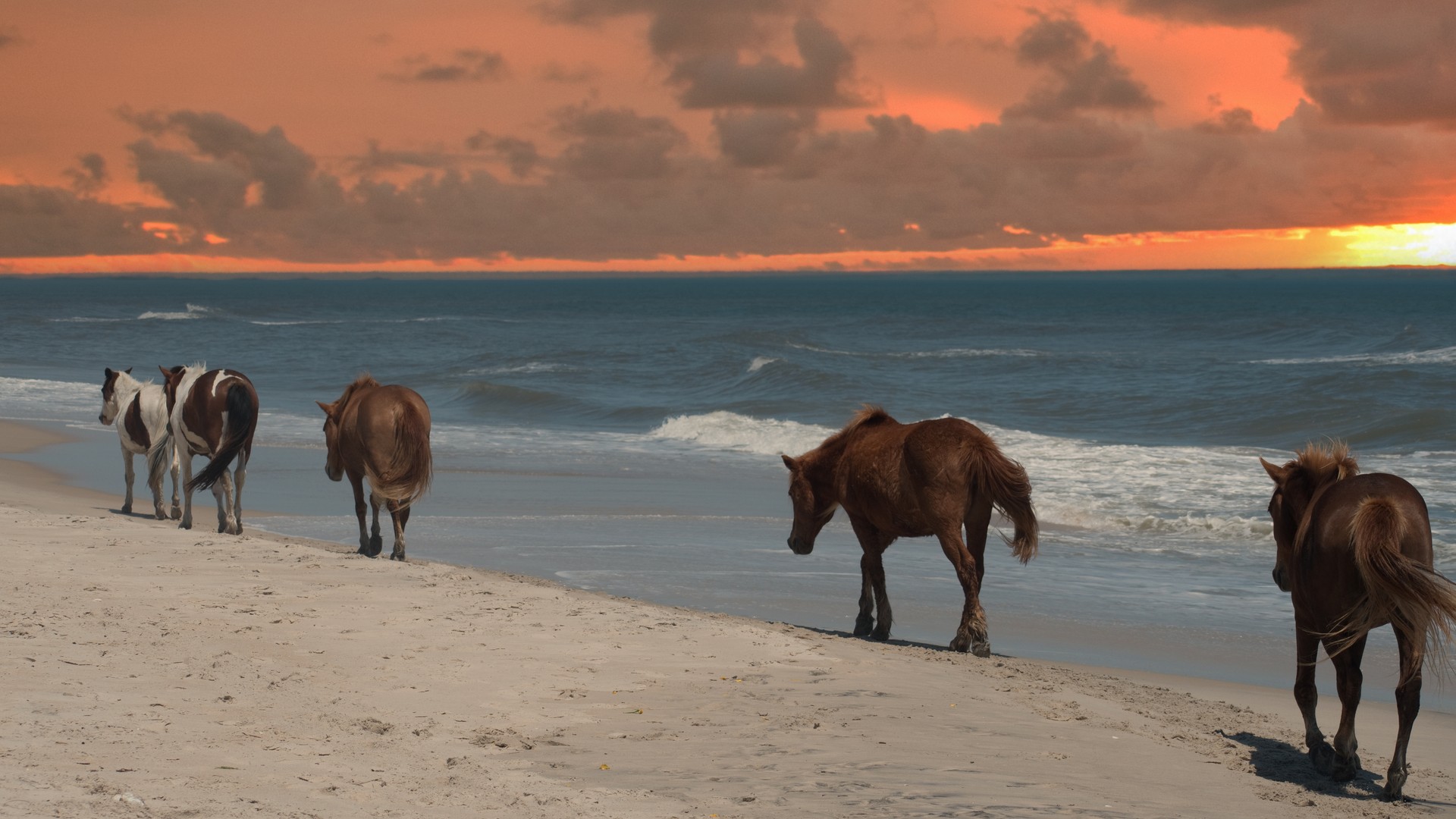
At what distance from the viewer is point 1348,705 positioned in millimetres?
5906

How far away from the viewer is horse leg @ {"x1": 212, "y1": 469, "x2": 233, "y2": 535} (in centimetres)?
1220

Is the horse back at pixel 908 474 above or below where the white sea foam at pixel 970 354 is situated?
below

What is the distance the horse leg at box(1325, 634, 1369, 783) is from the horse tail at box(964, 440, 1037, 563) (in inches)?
102

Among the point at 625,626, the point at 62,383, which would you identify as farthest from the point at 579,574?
the point at 62,383

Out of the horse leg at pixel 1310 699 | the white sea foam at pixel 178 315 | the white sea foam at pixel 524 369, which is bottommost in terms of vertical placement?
the horse leg at pixel 1310 699

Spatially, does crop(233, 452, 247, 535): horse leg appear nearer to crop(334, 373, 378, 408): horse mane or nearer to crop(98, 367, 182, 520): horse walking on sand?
crop(98, 367, 182, 520): horse walking on sand

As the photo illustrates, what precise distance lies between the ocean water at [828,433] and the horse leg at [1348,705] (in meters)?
2.39

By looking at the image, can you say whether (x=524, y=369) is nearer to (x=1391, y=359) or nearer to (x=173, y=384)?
(x=1391, y=359)

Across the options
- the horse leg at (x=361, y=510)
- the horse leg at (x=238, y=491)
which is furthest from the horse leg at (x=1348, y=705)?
the horse leg at (x=238, y=491)

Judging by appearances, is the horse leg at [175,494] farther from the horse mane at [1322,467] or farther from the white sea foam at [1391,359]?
the white sea foam at [1391,359]

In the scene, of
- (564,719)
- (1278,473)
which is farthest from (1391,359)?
(564,719)

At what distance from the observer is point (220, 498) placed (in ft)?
40.2

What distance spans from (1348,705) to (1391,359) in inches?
1674

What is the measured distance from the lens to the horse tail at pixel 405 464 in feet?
36.3
